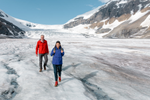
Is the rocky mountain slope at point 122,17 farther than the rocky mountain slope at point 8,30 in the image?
Yes

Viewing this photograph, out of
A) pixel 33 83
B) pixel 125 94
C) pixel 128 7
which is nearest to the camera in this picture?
pixel 125 94

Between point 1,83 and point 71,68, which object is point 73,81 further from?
point 1,83

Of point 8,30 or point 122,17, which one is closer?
point 8,30

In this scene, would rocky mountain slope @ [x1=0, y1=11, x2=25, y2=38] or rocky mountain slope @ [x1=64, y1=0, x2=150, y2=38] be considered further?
rocky mountain slope @ [x1=64, y1=0, x2=150, y2=38]

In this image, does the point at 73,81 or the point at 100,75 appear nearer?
the point at 73,81

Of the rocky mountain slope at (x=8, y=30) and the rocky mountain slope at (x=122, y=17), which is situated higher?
the rocky mountain slope at (x=122, y=17)

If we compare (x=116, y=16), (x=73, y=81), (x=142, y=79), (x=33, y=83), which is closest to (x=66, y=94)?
(x=73, y=81)

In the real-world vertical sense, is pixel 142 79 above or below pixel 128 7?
below

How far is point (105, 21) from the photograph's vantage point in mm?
125875

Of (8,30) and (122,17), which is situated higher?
(122,17)

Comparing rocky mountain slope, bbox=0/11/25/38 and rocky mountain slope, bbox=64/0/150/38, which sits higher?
rocky mountain slope, bbox=64/0/150/38

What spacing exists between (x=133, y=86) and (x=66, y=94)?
10.4 feet

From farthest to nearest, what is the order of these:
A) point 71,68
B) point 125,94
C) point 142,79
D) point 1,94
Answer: point 71,68
point 142,79
point 125,94
point 1,94

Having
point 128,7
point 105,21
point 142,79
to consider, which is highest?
point 128,7
